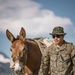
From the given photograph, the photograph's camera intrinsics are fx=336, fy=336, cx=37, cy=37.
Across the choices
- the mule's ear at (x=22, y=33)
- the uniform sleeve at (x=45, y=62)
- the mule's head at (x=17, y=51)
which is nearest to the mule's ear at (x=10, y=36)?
the mule's head at (x=17, y=51)

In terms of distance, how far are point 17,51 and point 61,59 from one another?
281 centimetres

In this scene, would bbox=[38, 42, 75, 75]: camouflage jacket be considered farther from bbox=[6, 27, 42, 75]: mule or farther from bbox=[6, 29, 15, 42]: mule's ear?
bbox=[6, 29, 15, 42]: mule's ear

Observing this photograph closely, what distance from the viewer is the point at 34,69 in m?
12.8

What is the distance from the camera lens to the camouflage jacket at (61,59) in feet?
30.1

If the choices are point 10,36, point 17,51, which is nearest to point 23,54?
point 17,51

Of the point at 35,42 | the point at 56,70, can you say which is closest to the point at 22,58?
the point at 35,42

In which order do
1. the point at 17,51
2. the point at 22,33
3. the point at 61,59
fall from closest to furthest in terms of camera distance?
the point at 61,59, the point at 17,51, the point at 22,33

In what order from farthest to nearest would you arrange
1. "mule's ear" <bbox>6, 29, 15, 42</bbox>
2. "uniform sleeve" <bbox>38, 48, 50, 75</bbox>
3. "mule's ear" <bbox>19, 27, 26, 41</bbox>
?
1. "mule's ear" <bbox>19, 27, 26, 41</bbox>
2. "mule's ear" <bbox>6, 29, 15, 42</bbox>
3. "uniform sleeve" <bbox>38, 48, 50, 75</bbox>

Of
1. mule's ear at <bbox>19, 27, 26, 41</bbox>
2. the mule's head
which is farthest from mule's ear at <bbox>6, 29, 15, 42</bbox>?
mule's ear at <bbox>19, 27, 26, 41</bbox>

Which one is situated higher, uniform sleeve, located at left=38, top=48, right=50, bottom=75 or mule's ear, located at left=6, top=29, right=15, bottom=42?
mule's ear, located at left=6, top=29, right=15, bottom=42

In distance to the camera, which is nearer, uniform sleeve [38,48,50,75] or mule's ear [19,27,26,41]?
uniform sleeve [38,48,50,75]

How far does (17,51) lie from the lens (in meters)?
11.7

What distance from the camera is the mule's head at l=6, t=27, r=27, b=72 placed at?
11.5m

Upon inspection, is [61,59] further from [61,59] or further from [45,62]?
[45,62]
